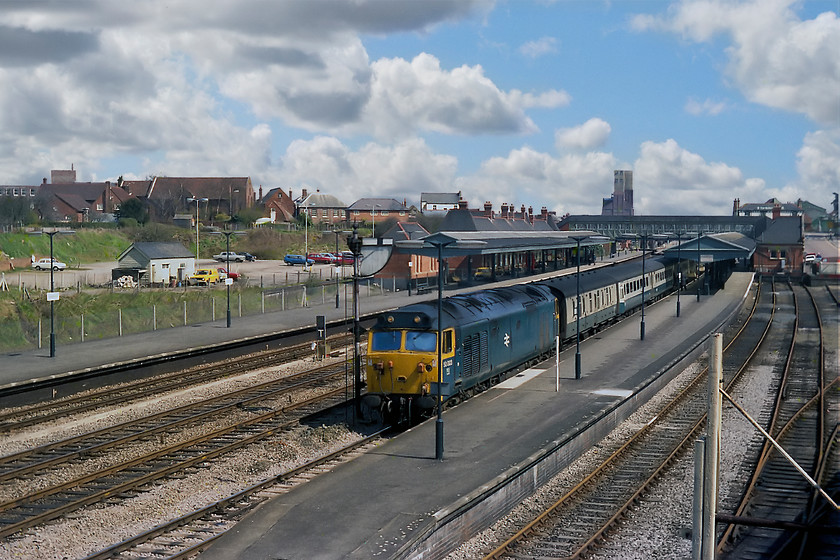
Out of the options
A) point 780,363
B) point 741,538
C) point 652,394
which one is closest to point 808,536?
point 741,538

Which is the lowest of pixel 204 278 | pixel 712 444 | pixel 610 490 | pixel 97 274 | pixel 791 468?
pixel 791 468

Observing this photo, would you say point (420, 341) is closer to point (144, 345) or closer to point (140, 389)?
point (140, 389)

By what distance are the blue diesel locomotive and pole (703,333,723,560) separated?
12258 millimetres

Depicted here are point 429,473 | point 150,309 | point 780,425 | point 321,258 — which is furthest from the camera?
point 321,258

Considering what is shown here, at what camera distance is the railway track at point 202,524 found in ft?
50.1

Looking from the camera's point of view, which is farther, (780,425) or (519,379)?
(519,379)

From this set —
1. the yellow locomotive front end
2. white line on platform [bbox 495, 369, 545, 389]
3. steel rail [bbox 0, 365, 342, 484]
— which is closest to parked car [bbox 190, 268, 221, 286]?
steel rail [bbox 0, 365, 342, 484]

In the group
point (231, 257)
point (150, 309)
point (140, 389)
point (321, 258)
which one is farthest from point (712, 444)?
point (321, 258)

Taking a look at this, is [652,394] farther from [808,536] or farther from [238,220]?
[238,220]

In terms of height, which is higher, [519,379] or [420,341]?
[420,341]

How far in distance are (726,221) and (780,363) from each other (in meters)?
110

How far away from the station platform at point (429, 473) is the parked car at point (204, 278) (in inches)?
1545

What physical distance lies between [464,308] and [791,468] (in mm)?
10298

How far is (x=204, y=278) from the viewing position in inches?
2724
